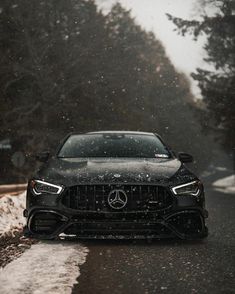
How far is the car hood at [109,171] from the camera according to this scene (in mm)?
7141

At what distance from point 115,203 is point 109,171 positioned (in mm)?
469

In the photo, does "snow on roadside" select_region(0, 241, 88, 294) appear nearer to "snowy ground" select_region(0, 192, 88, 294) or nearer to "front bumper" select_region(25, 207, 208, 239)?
"snowy ground" select_region(0, 192, 88, 294)

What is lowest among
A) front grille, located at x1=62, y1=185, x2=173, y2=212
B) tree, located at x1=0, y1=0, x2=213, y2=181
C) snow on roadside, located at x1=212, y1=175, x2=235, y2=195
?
snow on roadside, located at x1=212, y1=175, x2=235, y2=195

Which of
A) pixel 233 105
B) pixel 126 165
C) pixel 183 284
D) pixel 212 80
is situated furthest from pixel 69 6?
pixel 183 284

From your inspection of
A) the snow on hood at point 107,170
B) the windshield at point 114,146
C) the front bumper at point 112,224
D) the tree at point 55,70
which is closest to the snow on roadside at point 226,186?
the tree at point 55,70

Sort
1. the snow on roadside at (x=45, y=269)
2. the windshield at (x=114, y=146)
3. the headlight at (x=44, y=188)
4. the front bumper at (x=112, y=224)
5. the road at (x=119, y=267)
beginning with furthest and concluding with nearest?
the windshield at (x=114, y=146)
the headlight at (x=44, y=188)
the front bumper at (x=112, y=224)
the road at (x=119, y=267)
the snow on roadside at (x=45, y=269)

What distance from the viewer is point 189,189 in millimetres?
7324

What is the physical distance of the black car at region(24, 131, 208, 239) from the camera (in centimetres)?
702

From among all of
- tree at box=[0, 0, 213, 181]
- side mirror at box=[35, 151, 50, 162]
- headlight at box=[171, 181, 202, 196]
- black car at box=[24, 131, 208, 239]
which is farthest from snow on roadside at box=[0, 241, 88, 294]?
tree at box=[0, 0, 213, 181]

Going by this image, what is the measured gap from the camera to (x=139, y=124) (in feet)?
154

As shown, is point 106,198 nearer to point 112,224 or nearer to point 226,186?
point 112,224

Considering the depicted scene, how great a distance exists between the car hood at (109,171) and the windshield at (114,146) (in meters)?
0.63

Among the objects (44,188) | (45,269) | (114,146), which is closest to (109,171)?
(44,188)

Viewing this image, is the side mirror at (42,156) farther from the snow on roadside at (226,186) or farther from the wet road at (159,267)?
the snow on roadside at (226,186)
